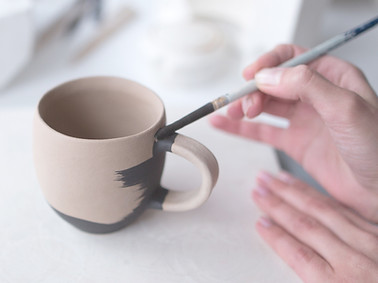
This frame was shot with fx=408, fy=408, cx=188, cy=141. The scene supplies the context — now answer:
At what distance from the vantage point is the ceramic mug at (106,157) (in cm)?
32

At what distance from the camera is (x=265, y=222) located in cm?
42

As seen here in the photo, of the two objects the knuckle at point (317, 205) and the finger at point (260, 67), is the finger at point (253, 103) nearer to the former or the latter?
the finger at point (260, 67)

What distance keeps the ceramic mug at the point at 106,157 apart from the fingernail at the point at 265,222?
90mm

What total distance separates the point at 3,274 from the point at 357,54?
734mm

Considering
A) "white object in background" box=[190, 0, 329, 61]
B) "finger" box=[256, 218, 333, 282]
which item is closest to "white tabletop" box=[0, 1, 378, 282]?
"finger" box=[256, 218, 333, 282]

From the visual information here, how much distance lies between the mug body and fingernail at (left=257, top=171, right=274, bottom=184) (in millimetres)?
142

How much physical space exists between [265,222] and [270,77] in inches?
5.8

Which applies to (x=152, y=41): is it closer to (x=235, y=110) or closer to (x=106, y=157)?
(x=235, y=110)

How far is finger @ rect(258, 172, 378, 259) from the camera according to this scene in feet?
1.26

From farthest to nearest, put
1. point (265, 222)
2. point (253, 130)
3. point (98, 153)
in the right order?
point (253, 130), point (265, 222), point (98, 153)

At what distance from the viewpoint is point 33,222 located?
Answer: 0.40m

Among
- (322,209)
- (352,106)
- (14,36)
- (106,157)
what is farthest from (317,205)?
(14,36)

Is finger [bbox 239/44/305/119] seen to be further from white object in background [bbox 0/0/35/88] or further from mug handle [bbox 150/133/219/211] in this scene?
white object in background [bbox 0/0/35/88]

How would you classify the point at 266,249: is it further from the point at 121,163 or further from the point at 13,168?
the point at 13,168
